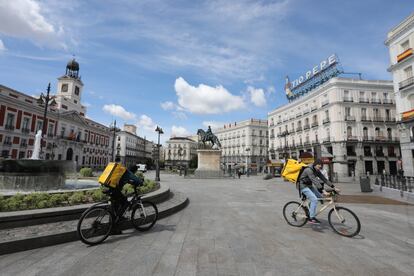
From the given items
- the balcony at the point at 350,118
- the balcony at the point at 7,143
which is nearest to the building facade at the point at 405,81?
the balcony at the point at 350,118

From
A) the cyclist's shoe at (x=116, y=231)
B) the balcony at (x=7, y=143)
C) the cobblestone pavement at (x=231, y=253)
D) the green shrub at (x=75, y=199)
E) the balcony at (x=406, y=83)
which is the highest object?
the balcony at (x=406, y=83)

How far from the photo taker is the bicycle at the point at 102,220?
452 centimetres

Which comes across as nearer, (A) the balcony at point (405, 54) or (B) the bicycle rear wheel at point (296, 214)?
(B) the bicycle rear wheel at point (296, 214)

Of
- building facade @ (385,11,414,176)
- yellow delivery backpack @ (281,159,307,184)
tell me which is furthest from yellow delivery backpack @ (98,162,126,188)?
building facade @ (385,11,414,176)

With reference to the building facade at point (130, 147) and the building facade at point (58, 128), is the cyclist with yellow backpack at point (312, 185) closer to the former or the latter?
the building facade at point (58, 128)

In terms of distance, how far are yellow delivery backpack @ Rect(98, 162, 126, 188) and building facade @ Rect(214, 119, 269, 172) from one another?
2620 inches

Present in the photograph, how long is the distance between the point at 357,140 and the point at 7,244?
152 ft

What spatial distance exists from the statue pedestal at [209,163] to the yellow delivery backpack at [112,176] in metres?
24.1

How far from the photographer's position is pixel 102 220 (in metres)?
4.78

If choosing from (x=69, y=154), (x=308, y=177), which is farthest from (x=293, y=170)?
(x=69, y=154)

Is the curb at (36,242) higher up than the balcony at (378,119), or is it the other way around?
the balcony at (378,119)

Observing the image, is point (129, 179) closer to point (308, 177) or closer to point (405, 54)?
point (308, 177)

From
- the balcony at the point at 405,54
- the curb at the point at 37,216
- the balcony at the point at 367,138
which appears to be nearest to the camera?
the curb at the point at 37,216

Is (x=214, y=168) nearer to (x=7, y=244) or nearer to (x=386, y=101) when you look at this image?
→ (x=7, y=244)
